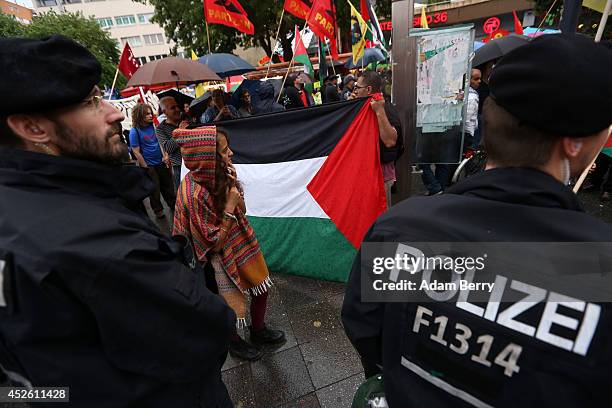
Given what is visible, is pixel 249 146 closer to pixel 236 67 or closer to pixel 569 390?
pixel 569 390

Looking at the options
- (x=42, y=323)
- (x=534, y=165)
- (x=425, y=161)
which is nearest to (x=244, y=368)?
(x=42, y=323)

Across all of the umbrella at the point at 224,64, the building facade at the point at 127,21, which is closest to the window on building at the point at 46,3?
the building facade at the point at 127,21

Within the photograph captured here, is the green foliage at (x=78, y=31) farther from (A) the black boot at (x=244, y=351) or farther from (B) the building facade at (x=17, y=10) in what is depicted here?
(B) the building facade at (x=17, y=10)

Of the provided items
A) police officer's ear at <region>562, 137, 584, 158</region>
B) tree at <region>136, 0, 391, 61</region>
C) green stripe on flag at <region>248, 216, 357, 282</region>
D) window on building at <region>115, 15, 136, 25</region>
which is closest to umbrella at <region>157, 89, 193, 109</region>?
green stripe on flag at <region>248, 216, 357, 282</region>

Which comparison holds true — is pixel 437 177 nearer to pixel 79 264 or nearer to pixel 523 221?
pixel 523 221

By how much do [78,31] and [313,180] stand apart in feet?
103

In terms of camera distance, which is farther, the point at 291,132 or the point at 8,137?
the point at 291,132

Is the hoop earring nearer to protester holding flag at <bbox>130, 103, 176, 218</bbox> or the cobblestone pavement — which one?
the cobblestone pavement

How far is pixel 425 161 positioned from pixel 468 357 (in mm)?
3392

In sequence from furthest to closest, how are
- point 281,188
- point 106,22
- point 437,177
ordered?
point 106,22, point 437,177, point 281,188

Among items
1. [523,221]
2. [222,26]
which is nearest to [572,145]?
[523,221]

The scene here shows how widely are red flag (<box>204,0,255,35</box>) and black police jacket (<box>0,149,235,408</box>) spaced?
5.23m

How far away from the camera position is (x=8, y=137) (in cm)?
99

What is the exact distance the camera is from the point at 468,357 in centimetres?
82
